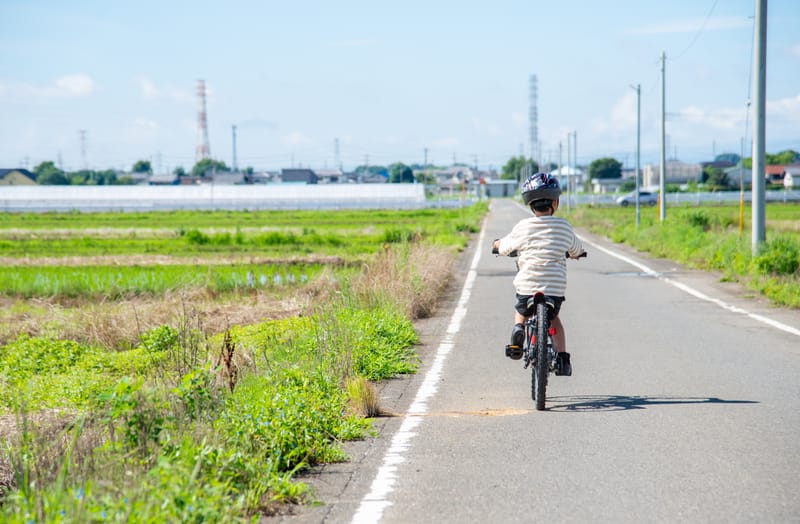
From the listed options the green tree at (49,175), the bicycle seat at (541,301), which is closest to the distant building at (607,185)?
the green tree at (49,175)

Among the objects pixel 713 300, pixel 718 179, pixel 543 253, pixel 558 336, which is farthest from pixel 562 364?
pixel 718 179

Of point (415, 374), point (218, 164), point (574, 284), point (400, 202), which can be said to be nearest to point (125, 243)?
point (574, 284)

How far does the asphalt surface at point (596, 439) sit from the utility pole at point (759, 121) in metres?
7.80

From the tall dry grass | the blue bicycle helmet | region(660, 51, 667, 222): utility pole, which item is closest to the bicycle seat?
the blue bicycle helmet

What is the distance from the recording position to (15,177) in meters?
145

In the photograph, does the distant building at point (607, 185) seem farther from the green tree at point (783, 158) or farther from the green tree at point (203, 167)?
the green tree at point (203, 167)

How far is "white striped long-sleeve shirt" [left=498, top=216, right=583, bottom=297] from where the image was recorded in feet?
25.9

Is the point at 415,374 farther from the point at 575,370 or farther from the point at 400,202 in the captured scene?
the point at 400,202

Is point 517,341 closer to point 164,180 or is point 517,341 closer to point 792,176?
point 792,176

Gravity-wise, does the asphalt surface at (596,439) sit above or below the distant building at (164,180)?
below

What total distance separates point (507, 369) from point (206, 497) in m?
5.82

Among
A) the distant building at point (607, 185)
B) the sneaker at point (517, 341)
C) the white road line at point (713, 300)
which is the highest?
the sneaker at point (517, 341)

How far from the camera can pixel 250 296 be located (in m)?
20.5

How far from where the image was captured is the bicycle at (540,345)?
7.61m
